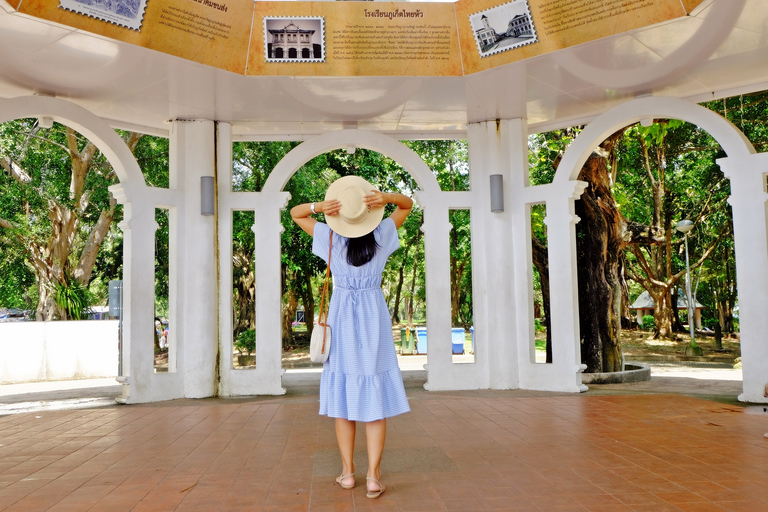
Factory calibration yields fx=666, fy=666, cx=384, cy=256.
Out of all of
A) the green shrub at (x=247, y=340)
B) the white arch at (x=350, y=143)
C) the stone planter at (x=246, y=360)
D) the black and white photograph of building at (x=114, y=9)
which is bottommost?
the stone planter at (x=246, y=360)

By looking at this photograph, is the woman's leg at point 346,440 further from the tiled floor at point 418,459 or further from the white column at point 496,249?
the white column at point 496,249

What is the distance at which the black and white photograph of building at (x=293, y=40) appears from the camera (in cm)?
708

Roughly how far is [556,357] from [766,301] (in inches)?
99.8

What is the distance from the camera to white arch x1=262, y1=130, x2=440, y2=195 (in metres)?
9.14

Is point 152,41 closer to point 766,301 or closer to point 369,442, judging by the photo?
point 369,442

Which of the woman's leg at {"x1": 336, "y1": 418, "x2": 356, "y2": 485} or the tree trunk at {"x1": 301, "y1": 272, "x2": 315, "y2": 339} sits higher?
the tree trunk at {"x1": 301, "y1": 272, "x2": 315, "y2": 339}

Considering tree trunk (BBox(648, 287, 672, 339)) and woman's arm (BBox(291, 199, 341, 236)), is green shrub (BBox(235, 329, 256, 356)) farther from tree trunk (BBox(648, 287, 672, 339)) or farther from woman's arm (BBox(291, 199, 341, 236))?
tree trunk (BBox(648, 287, 672, 339))

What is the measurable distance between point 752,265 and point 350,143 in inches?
205

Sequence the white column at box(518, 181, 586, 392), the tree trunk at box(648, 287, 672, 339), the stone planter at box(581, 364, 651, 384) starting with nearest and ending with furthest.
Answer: the white column at box(518, 181, 586, 392), the stone planter at box(581, 364, 651, 384), the tree trunk at box(648, 287, 672, 339)

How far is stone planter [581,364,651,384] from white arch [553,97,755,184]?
3046 millimetres

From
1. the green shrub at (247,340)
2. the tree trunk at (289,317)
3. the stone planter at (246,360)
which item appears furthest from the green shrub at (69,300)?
the tree trunk at (289,317)

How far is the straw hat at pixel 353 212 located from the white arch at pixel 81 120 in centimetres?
517

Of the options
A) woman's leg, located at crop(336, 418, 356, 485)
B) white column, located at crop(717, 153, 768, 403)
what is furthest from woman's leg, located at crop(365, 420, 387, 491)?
white column, located at crop(717, 153, 768, 403)

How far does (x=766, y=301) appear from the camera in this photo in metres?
7.41
